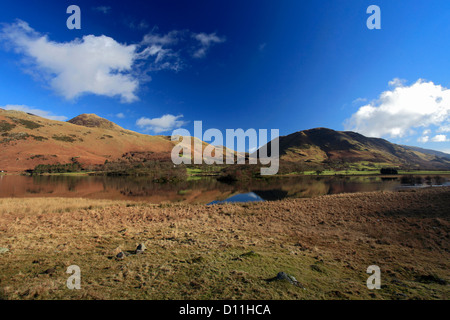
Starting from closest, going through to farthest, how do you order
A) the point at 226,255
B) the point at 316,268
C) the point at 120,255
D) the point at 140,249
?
the point at 316,268, the point at 120,255, the point at 226,255, the point at 140,249

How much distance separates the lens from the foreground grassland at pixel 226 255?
5.52 m

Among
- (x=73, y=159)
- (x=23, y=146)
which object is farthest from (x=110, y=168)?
(x=23, y=146)

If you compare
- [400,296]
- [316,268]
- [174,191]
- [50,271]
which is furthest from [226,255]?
[174,191]

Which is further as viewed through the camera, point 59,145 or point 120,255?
point 59,145

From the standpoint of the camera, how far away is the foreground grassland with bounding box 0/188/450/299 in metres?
5.52

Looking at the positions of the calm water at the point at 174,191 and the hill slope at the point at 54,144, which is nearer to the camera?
the calm water at the point at 174,191

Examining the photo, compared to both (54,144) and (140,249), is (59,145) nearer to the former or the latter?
(54,144)

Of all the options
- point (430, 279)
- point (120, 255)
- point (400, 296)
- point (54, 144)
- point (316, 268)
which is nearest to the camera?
point (400, 296)

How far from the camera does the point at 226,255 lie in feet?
27.1

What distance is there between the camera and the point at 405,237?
1155 centimetres

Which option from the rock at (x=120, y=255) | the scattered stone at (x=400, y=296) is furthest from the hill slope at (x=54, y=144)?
the scattered stone at (x=400, y=296)

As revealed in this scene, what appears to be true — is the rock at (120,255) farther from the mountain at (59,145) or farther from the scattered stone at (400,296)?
the mountain at (59,145)

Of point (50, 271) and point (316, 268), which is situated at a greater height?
point (50, 271)
